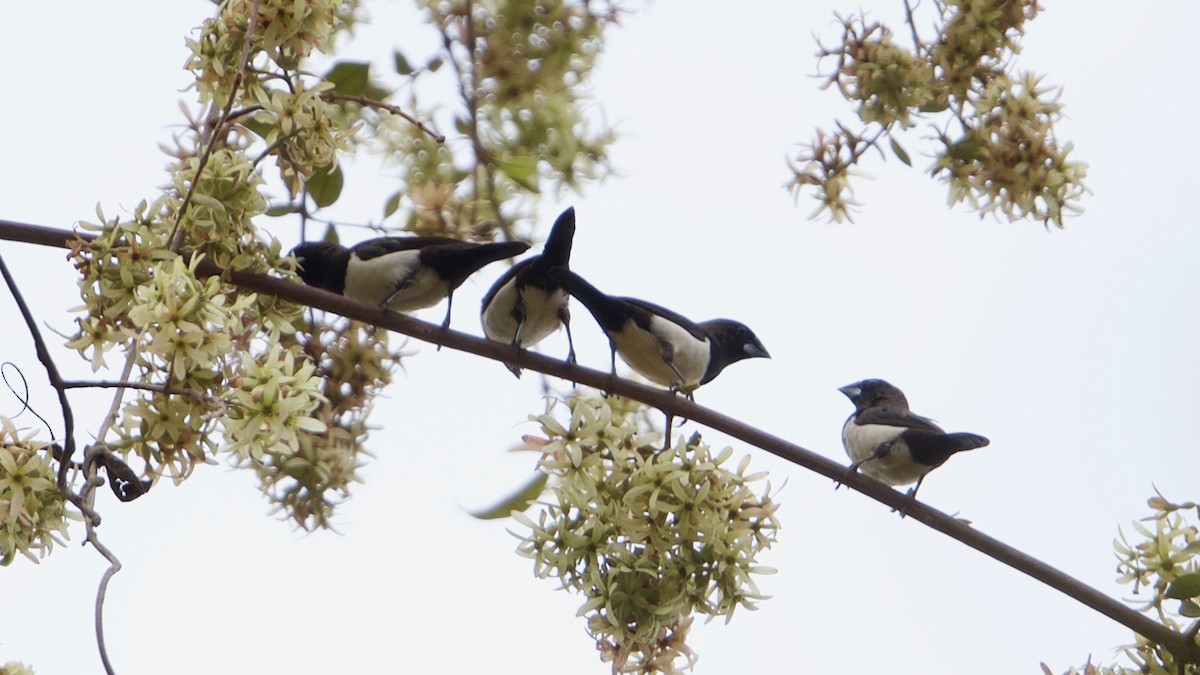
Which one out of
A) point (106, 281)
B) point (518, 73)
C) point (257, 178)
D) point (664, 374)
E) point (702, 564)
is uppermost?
point (518, 73)

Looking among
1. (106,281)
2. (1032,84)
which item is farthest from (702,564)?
(1032,84)

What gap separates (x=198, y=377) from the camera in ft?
6.15

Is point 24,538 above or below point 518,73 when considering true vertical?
below

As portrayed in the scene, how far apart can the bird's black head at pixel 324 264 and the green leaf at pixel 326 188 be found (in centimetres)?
46

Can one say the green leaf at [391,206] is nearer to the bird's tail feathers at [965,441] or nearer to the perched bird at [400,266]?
the perched bird at [400,266]

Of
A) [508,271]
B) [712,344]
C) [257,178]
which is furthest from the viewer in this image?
[712,344]

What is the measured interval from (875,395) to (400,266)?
6.07ft

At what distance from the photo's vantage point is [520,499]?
9.00 feet

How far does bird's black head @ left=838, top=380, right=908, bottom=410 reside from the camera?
430 centimetres

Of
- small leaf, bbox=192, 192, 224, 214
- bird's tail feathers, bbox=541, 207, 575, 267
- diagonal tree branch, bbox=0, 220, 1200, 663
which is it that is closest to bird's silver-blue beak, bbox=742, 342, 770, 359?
bird's tail feathers, bbox=541, 207, 575, 267

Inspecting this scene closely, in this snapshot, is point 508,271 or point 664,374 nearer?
point 508,271

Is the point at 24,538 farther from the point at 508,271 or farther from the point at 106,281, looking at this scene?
the point at 508,271

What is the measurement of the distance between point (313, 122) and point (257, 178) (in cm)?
16

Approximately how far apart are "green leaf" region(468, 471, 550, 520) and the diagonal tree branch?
18.5 inches
